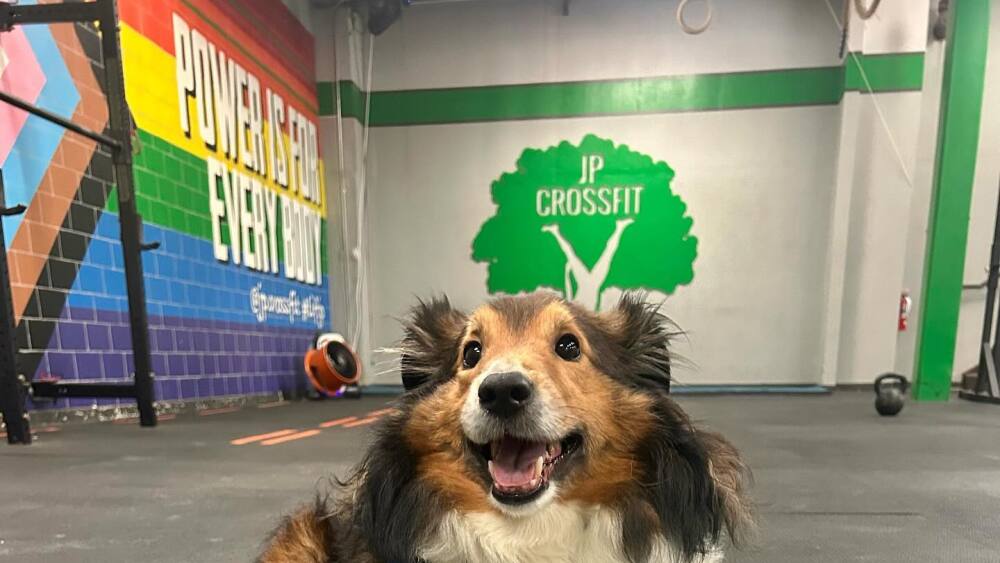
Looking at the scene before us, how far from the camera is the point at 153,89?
426 centimetres

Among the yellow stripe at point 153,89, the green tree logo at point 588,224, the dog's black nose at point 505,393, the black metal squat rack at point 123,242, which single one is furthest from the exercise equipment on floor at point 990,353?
the yellow stripe at point 153,89

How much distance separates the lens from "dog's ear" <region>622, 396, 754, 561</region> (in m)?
1.38

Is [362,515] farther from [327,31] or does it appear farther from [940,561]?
[327,31]

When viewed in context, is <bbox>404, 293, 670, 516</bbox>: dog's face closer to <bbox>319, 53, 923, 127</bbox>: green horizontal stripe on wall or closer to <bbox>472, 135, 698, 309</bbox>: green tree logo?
<bbox>472, 135, 698, 309</bbox>: green tree logo

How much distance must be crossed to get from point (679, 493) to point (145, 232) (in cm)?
432

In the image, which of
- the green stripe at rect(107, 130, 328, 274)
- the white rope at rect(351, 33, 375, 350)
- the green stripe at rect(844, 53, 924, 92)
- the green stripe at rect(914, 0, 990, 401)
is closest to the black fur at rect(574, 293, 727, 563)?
the green stripe at rect(107, 130, 328, 274)

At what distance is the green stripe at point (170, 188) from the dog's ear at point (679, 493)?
4063mm

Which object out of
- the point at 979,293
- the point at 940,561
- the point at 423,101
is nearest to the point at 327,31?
the point at 423,101

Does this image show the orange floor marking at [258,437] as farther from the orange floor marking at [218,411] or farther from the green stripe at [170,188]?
the green stripe at [170,188]

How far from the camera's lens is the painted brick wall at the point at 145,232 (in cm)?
335

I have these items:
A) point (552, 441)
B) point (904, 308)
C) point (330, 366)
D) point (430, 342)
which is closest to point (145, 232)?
point (330, 366)

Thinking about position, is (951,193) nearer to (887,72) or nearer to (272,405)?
(887,72)

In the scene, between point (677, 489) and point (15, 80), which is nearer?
point (677, 489)

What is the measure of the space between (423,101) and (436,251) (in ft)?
6.79
